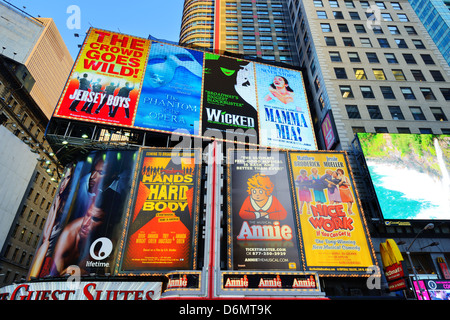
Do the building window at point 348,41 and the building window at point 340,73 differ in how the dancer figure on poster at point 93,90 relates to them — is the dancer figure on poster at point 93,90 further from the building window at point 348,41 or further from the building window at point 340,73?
the building window at point 348,41

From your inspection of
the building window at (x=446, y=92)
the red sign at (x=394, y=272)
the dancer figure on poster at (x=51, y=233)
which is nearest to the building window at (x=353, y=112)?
the building window at (x=446, y=92)

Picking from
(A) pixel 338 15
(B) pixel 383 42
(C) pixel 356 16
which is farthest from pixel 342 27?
(B) pixel 383 42

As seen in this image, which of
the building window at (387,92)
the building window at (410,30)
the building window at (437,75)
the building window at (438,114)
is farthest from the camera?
the building window at (410,30)

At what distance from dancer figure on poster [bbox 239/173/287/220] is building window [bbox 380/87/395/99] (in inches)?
882

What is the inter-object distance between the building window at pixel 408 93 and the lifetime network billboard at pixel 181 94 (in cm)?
1305

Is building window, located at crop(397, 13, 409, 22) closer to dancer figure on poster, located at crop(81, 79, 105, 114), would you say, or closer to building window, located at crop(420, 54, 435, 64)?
building window, located at crop(420, 54, 435, 64)

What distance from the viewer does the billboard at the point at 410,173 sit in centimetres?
2727

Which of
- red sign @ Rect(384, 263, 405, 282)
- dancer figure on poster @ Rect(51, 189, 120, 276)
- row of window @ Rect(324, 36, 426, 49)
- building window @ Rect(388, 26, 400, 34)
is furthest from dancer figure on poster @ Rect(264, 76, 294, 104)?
dancer figure on poster @ Rect(51, 189, 120, 276)

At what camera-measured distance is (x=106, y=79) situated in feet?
106

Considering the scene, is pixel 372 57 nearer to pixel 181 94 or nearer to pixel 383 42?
pixel 383 42

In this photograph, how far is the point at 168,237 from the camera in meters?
24.3
